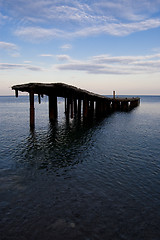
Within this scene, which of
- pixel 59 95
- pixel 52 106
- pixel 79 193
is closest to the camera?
pixel 79 193

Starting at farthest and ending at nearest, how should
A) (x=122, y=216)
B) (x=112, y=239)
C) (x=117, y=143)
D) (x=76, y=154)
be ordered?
(x=117, y=143)
(x=76, y=154)
(x=122, y=216)
(x=112, y=239)

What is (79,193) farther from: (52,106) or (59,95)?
(59,95)

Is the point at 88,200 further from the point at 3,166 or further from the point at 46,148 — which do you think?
the point at 46,148

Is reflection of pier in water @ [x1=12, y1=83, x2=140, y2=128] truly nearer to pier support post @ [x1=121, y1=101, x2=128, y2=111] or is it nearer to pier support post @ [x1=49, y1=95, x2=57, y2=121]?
pier support post @ [x1=49, y1=95, x2=57, y2=121]

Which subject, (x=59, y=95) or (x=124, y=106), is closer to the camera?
(x=59, y=95)

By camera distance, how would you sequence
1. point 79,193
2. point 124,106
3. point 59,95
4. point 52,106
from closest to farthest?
point 79,193, point 52,106, point 59,95, point 124,106

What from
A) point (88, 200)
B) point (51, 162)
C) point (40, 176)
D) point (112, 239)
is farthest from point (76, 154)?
point (112, 239)

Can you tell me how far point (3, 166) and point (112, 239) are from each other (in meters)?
6.24

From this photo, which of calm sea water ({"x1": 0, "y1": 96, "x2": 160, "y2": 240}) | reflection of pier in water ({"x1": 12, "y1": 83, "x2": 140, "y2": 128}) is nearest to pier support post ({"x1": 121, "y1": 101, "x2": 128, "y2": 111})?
reflection of pier in water ({"x1": 12, "y1": 83, "x2": 140, "y2": 128})

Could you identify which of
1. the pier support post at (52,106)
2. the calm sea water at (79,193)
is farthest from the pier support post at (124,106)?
the calm sea water at (79,193)

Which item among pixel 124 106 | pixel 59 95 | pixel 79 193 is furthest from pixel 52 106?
pixel 124 106

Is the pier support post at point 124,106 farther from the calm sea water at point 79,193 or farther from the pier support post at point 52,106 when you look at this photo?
the calm sea water at point 79,193

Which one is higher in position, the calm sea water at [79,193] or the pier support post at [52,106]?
the pier support post at [52,106]

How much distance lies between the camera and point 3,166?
346 inches
